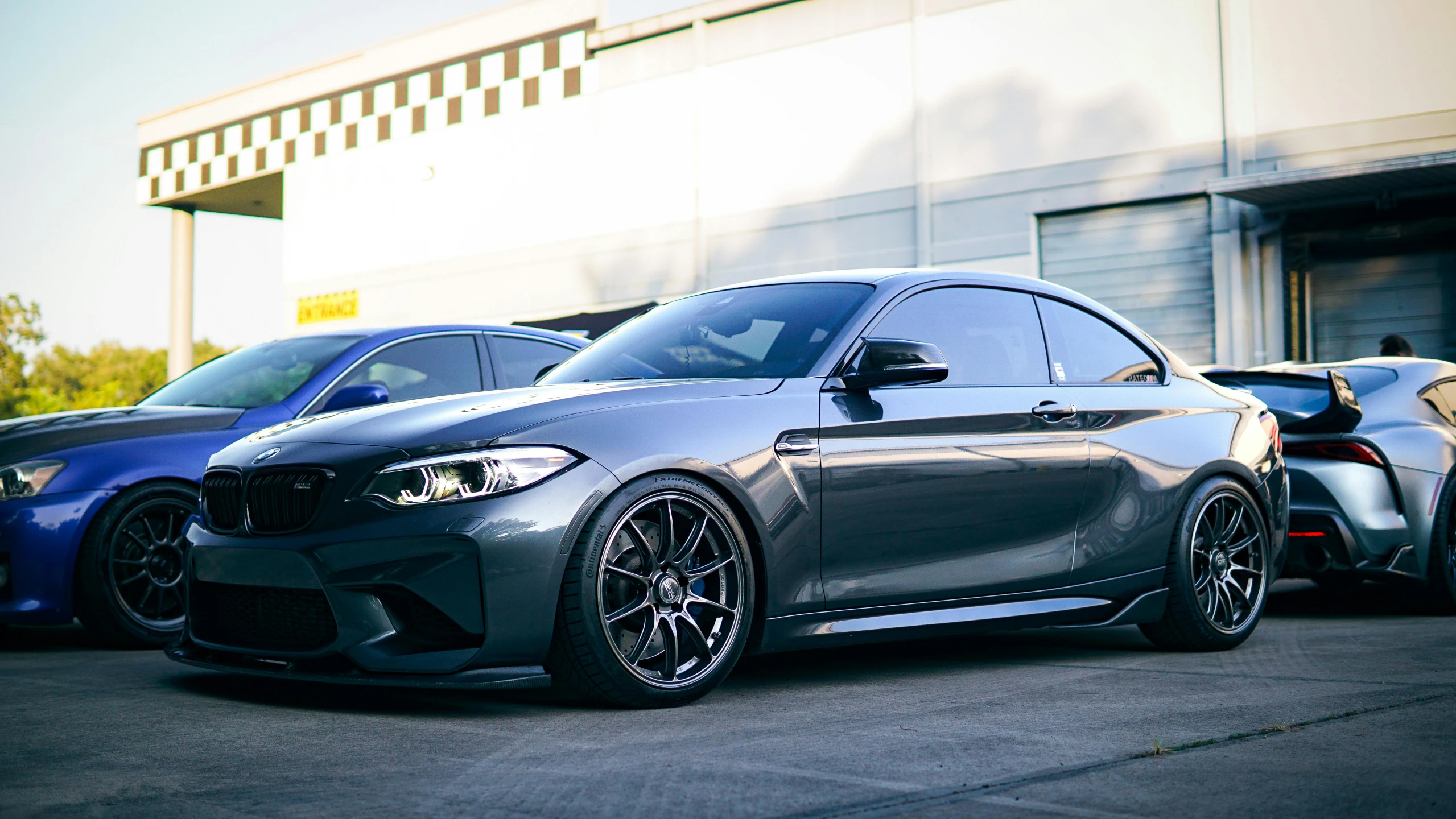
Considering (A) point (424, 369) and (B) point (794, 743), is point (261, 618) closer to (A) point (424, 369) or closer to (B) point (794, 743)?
(B) point (794, 743)

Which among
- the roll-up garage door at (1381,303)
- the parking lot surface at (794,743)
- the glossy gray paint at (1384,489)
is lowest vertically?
the parking lot surface at (794,743)

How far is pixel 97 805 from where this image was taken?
8.96 ft

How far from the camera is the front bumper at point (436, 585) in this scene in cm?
359

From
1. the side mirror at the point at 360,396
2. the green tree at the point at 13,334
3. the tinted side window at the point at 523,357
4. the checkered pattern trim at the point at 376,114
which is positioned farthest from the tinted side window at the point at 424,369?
the green tree at the point at 13,334

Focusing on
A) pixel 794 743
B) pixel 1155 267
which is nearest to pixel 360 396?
pixel 794 743

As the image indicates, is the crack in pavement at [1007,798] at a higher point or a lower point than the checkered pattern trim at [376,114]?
lower

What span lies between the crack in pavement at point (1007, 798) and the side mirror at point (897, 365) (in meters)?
1.39

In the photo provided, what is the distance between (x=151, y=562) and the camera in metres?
5.69

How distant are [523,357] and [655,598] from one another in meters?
3.23

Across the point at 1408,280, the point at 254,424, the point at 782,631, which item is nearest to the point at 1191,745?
the point at 782,631

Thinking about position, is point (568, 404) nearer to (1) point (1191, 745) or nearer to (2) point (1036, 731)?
(2) point (1036, 731)

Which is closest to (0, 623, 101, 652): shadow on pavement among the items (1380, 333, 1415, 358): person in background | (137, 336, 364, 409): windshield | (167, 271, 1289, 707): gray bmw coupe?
(137, 336, 364, 409): windshield

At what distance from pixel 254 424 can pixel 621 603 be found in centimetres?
281

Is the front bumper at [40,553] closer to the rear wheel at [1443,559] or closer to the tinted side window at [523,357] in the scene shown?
the tinted side window at [523,357]
